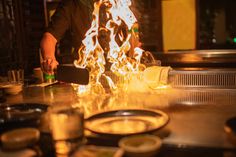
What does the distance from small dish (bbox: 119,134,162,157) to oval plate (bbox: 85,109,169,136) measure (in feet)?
0.53

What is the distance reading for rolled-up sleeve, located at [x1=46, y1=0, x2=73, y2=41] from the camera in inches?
125

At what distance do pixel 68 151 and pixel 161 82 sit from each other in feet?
4.25

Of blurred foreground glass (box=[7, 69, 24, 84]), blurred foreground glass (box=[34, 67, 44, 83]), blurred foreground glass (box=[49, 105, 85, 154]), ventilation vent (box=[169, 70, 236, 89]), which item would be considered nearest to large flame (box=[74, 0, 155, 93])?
ventilation vent (box=[169, 70, 236, 89])

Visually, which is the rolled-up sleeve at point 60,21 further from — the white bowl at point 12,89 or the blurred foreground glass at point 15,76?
the white bowl at point 12,89

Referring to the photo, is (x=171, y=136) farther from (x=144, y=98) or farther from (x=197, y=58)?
(x=197, y=58)

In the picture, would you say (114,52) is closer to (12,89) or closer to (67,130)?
(12,89)

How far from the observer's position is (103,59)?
8.66 feet

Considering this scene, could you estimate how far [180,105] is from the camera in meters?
1.90

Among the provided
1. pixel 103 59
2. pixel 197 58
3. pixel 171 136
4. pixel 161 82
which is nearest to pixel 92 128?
pixel 171 136

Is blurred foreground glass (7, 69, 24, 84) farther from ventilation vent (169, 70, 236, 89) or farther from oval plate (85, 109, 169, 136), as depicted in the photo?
ventilation vent (169, 70, 236, 89)

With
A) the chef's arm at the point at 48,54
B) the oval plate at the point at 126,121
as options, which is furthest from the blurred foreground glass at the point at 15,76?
the oval plate at the point at 126,121

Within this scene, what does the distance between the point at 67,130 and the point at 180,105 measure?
90 cm

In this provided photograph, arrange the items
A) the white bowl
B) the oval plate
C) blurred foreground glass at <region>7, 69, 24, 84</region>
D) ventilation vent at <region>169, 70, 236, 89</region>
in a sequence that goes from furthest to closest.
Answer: blurred foreground glass at <region>7, 69, 24, 84</region> < the white bowl < ventilation vent at <region>169, 70, 236, 89</region> < the oval plate

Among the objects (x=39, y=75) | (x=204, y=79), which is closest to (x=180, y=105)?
(x=204, y=79)
